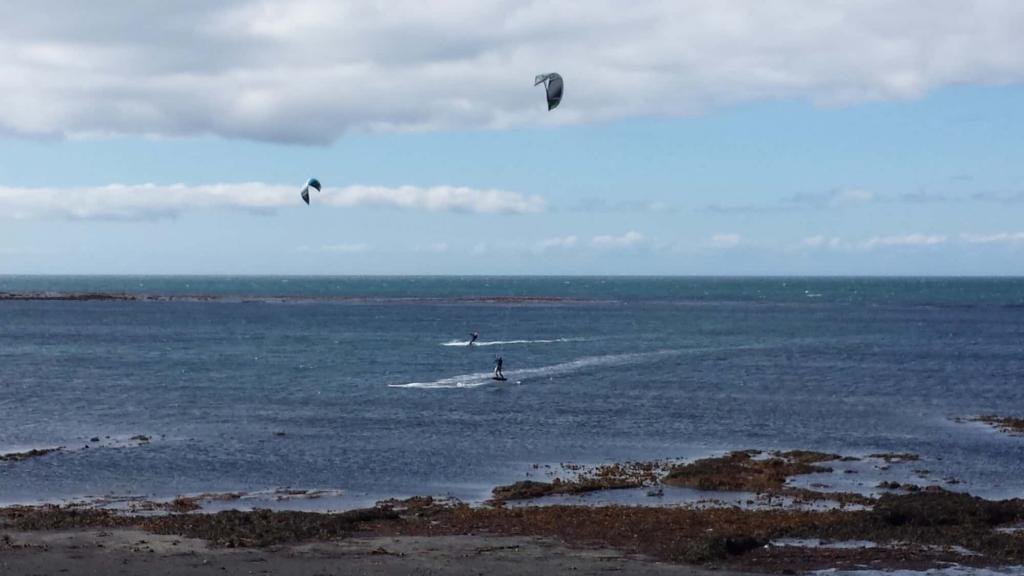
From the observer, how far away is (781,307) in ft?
634

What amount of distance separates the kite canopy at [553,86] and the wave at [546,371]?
99.4ft

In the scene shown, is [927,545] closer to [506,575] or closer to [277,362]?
[506,575]

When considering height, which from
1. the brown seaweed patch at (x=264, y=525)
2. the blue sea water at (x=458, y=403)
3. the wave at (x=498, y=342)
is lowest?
the blue sea water at (x=458, y=403)

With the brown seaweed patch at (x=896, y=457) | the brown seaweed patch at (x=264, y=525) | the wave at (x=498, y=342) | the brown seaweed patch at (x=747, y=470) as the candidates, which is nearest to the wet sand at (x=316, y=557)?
the brown seaweed patch at (x=264, y=525)

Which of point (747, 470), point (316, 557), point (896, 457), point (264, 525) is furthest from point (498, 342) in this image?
point (316, 557)

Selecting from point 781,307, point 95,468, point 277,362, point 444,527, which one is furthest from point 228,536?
point 781,307

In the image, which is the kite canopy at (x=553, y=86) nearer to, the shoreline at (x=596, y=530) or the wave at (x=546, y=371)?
the shoreline at (x=596, y=530)

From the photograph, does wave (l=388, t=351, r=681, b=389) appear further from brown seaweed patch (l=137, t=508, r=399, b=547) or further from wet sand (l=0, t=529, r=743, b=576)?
wet sand (l=0, t=529, r=743, b=576)

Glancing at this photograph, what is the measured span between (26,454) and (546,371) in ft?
134

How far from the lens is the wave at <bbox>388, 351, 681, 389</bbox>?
66.9 m

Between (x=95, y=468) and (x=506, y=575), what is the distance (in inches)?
823

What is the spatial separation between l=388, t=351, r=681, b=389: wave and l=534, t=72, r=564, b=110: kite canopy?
30.3 metres

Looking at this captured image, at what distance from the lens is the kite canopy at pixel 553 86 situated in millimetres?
36438

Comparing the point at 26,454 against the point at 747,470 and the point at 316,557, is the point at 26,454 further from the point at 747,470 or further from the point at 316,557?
the point at 747,470
